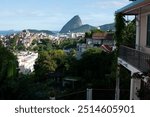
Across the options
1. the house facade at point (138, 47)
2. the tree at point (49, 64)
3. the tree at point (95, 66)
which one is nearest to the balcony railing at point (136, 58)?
the house facade at point (138, 47)

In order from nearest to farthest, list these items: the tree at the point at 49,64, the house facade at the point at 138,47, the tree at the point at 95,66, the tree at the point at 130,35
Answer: the house facade at the point at 138,47 < the tree at the point at 130,35 < the tree at the point at 95,66 < the tree at the point at 49,64

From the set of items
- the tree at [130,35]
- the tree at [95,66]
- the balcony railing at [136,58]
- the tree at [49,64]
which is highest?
the tree at [130,35]

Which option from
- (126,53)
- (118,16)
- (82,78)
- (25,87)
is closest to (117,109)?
(25,87)

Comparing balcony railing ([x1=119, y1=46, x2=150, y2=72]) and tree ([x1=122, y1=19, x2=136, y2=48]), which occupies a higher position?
tree ([x1=122, y1=19, x2=136, y2=48])

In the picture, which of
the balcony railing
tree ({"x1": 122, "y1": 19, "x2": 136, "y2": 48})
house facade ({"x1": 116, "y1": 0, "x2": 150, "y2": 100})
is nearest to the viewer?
the balcony railing

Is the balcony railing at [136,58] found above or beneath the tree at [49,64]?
above

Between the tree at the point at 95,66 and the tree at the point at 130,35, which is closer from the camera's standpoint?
the tree at the point at 130,35

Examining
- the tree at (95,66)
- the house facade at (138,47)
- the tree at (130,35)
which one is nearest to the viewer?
the house facade at (138,47)

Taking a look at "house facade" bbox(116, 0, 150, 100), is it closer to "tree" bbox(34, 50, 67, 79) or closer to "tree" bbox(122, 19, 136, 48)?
"tree" bbox(122, 19, 136, 48)

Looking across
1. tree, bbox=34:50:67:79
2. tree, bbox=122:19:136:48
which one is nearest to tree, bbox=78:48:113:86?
tree, bbox=34:50:67:79

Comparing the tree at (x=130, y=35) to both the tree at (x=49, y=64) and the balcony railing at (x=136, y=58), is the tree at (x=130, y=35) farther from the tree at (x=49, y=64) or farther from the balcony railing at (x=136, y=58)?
the tree at (x=49, y=64)
